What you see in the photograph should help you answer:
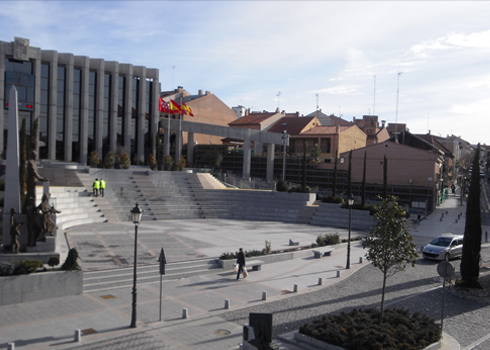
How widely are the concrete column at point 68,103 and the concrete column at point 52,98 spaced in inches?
41.8

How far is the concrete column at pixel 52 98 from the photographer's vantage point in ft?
146

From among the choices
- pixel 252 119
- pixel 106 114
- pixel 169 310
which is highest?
pixel 252 119

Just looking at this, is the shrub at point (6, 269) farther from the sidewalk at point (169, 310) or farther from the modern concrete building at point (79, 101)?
Result: the modern concrete building at point (79, 101)

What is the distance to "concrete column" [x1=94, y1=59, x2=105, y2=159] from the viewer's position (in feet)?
157

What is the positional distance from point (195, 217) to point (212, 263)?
16348mm

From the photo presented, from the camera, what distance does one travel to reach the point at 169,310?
43.5ft

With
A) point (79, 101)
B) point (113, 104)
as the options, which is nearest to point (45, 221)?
point (79, 101)

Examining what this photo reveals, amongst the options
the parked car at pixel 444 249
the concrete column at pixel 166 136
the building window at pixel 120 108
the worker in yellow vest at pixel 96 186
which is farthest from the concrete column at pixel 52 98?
the parked car at pixel 444 249

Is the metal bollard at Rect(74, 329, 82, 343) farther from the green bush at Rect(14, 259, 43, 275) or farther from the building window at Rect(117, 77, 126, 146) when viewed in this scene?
the building window at Rect(117, 77, 126, 146)

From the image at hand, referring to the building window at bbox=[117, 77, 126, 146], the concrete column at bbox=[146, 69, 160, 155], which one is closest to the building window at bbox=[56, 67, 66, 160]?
the building window at bbox=[117, 77, 126, 146]

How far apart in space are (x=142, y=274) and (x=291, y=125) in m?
52.5

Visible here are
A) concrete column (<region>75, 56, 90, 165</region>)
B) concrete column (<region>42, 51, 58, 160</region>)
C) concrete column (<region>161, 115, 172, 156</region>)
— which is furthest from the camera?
concrete column (<region>161, 115, 172, 156</region>)

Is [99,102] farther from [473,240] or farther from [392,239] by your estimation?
[392,239]

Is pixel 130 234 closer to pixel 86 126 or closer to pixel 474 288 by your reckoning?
pixel 474 288
